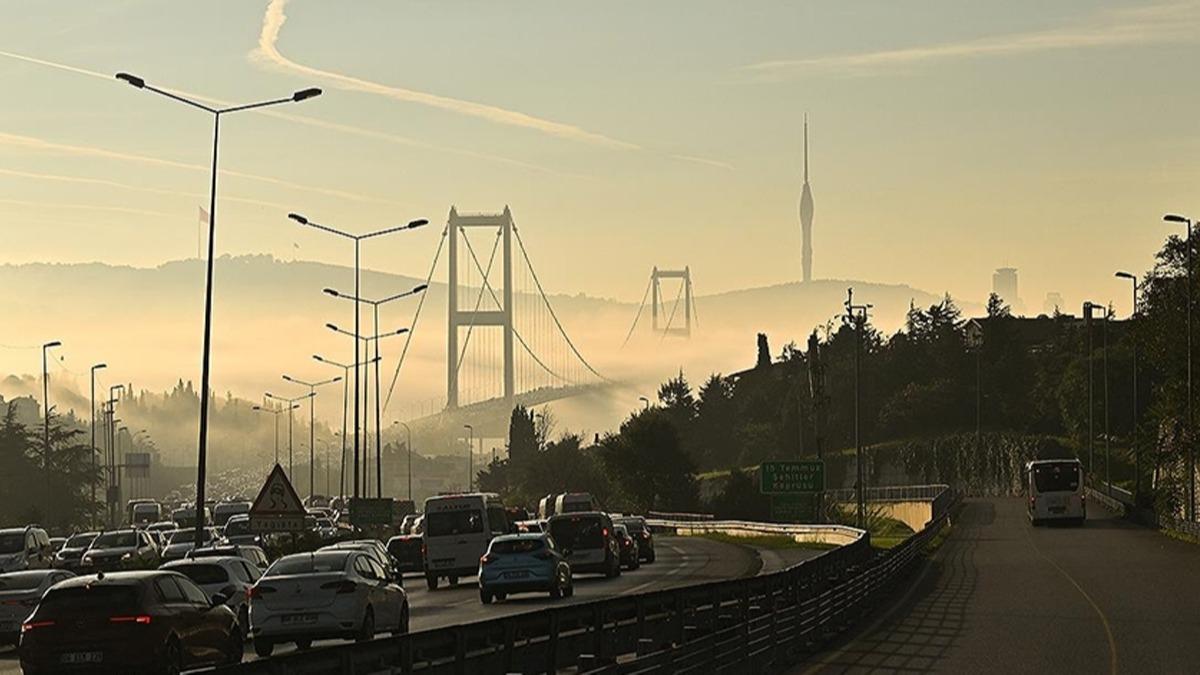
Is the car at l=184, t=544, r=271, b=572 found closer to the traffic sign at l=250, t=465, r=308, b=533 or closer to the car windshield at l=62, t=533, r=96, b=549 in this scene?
the traffic sign at l=250, t=465, r=308, b=533

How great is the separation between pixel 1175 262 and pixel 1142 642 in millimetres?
65054

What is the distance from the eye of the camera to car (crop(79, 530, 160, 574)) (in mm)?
59812

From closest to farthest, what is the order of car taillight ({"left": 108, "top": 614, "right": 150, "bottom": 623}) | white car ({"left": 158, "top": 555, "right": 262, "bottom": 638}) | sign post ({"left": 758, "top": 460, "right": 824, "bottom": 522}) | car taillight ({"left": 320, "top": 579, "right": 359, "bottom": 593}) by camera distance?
car taillight ({"left": 108, "top": 614, "right": 150, "bottom": 623})
car taillight ({"left": 320, "top": 579, "right": 359, "bottom": 593})
white car ({"left": 158, "top": 555, "right": 262, "bottom": 638})
sign post ({"left": 758, "top": 460, "right": 824, "bottom": 522})

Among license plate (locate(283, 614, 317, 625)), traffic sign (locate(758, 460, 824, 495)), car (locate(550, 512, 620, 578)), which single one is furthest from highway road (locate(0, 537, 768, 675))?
traffic sign (locate(758, 460, 824, 495))

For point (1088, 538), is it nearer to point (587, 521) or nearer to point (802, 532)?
point (802, 532)

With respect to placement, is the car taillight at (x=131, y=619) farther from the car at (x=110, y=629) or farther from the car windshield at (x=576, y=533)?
the car windshield at (x=576, y=533)

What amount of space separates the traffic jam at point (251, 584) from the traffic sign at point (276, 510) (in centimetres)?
4

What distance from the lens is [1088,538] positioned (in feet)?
265

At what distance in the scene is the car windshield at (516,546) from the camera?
48062mm

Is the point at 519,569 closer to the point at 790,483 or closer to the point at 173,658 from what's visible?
the point at 173,658

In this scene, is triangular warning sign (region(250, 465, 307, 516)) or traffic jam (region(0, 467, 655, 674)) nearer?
traffic jam (region(0, 467, 655, 674))

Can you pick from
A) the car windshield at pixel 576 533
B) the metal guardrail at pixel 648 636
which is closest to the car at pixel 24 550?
the car windshield at pixel 576 533

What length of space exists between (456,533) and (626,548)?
8.05 meters

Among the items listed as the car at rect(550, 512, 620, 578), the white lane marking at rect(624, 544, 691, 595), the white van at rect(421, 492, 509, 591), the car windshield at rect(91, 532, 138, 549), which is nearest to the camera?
the white lane marking at rect(624, 544, 691, 595)
